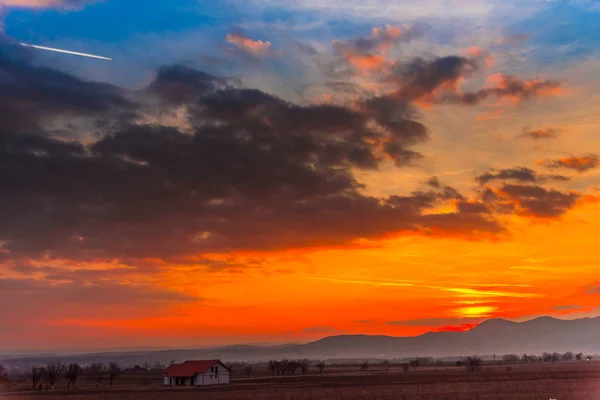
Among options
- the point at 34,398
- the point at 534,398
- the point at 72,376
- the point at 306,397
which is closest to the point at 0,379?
the point at 72,376

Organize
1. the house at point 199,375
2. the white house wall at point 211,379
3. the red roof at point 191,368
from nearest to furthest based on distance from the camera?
the white house wall at point 211,379 → the house at point 199,375 → the red roof at point 191,368

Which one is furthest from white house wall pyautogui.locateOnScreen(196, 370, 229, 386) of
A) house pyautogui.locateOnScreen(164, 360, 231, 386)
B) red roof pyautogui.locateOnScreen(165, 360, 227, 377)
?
red roof pyautogui.locateOnScreen(165, 360, 227, 377)

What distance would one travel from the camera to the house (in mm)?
124250

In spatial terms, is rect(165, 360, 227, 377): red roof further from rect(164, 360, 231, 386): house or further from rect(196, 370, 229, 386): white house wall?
rect(196, 370, 229, 386): white house wall

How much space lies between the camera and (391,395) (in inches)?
2808

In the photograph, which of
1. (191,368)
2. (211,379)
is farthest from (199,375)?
(191,368)

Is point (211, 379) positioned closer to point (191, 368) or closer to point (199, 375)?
point (199, 375)

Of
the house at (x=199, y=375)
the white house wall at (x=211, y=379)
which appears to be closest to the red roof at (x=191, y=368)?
the house at (x=199, y=375)

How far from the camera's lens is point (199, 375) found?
409ft

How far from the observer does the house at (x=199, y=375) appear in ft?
408

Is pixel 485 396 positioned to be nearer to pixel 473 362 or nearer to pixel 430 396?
pixel 430 396

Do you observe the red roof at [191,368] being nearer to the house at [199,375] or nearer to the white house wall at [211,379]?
the house at [199,375]

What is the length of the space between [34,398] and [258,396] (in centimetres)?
3494

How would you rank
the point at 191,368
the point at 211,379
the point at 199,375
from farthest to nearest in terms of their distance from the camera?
1. the point at 191,368
2. the point at 211,379
3. the point at 199,375
